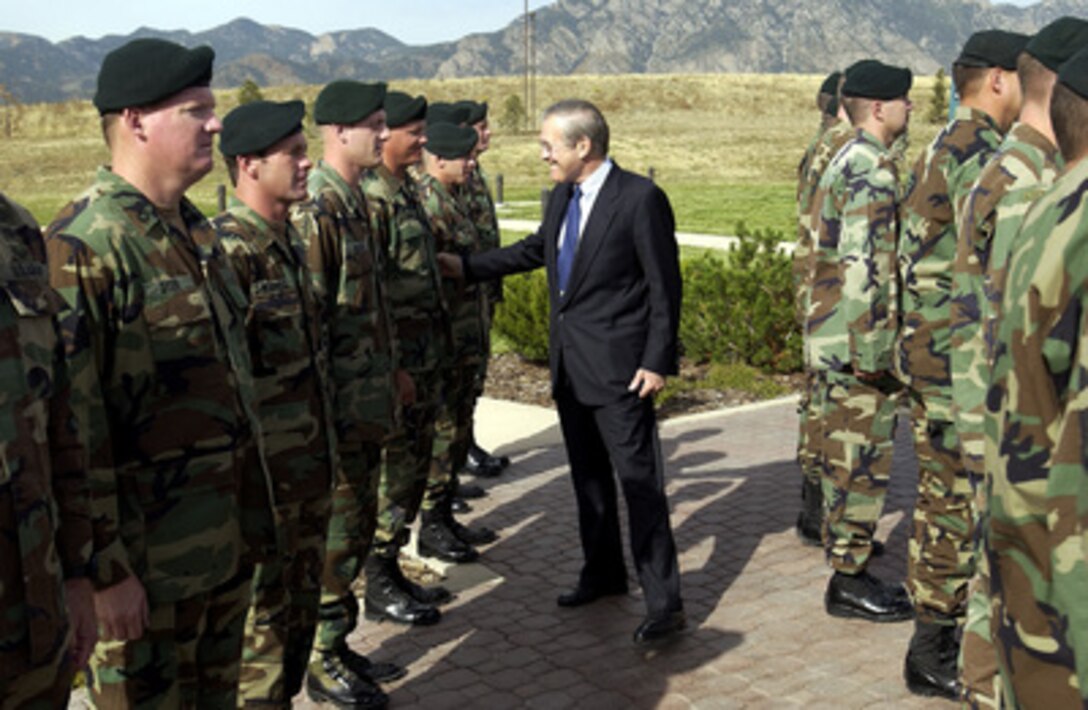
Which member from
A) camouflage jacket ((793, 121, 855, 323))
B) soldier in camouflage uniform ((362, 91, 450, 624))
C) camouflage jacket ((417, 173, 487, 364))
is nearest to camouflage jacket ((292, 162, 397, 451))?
soldier in camouflage uniform ((362, 91, 450, 624))

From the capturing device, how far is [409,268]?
5492 mm

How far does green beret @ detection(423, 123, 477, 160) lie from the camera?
275 inches

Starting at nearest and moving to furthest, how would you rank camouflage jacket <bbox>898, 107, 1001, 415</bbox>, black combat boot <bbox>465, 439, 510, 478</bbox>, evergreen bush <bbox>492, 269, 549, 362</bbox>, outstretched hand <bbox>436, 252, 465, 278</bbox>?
camouflage jacket <bbox>898, 107, 1001, 415</bbox> < outstretched hand <bbox>436, 252, 465, 278</bbox> < black combat boot <bbox>465, 439, 510, 478</bbox> < evergreen bush <bbox>492, 269, 549, 362</bbox>

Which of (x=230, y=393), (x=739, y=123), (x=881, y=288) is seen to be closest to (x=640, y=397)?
(x=881, y=288)

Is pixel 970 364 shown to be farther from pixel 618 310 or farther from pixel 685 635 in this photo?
pixel 685 635

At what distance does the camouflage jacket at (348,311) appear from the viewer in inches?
181

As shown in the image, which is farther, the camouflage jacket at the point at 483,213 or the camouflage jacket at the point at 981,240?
the camouflage jacket at the point at 483,213

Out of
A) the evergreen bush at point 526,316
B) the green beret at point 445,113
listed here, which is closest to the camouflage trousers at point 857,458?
the green beret at point 445,113

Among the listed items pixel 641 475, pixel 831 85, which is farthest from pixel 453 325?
pixel 831 85

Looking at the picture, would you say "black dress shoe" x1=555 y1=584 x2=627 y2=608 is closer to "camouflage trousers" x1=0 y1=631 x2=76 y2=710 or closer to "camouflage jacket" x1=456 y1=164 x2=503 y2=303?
"camouflage jacket" x1=456 y1=164 x2=503 y2=303

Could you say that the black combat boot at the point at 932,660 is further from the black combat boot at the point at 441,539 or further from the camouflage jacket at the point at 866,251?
the black combat boot at the point at 441,539

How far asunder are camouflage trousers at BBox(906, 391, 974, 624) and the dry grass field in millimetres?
22610

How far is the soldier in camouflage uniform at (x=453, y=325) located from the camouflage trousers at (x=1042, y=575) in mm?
4512

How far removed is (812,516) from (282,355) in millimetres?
3596
